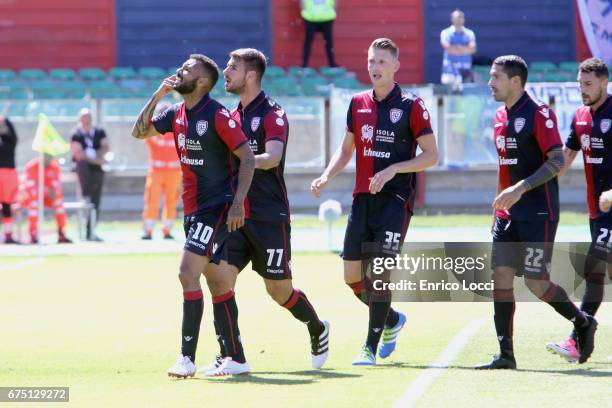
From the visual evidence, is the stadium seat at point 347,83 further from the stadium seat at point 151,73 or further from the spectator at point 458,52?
the stadium seat at point 151,73

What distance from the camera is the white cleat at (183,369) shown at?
7.88m

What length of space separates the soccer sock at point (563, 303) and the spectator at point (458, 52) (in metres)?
17.7

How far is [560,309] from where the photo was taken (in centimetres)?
880

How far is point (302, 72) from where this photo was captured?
1070 inches

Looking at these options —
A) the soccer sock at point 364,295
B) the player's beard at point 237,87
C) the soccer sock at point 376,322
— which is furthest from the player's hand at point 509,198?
the player's beard at point 237,87

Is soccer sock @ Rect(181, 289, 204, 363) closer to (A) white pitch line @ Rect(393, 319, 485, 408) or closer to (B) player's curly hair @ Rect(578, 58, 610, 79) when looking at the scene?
(A) white pitch line @ Rect(393, 319, 485, 408)

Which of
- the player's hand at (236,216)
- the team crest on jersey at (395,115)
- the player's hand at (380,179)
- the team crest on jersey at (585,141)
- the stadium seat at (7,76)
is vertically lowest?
the player's hand at (236,216)

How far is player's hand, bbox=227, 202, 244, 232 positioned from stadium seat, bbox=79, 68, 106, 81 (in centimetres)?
1982

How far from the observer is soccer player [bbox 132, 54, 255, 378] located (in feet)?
26.0

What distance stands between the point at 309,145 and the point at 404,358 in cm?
1607

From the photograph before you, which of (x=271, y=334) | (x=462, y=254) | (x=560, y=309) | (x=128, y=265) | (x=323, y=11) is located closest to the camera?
(x=560, y=309)

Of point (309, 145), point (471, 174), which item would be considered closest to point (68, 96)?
point (309, 145)

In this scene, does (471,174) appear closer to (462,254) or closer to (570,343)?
(462,254)

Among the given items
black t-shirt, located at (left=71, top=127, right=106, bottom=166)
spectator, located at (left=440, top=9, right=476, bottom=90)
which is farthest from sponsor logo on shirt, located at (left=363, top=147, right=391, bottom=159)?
spectator, located at (left=440, top=9, right=476, bottom=90)
